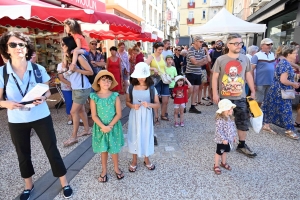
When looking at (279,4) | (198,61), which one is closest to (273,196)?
(198,61)

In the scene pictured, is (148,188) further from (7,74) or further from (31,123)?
(7,74)

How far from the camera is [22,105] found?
194cm

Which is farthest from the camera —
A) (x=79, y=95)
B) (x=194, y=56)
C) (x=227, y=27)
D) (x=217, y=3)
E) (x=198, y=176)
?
(x=217, y=3)

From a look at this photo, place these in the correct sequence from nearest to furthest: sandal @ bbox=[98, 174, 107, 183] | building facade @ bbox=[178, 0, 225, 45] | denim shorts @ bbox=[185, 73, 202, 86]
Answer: sandal @ bbox=[98, 174, 107, 183] → denim shorts @ bbox=[185, 73, 202, 86] → building facade @ bbox=[178, 0, 225, 45]

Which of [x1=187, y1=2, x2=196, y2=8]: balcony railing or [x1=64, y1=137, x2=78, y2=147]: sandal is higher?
[x1=187, y1=2, x2=196, y2=8]: balcony railing

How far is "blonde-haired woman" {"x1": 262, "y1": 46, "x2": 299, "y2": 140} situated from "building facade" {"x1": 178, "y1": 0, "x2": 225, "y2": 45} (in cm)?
3957

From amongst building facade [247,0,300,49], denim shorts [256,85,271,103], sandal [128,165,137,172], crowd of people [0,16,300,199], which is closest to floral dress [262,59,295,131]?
crowd of people [0,16,300,199]

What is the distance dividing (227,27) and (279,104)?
3781 millimetres

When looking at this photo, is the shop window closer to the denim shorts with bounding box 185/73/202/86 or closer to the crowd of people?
the denim shorts with bounding box 185/73/202/86

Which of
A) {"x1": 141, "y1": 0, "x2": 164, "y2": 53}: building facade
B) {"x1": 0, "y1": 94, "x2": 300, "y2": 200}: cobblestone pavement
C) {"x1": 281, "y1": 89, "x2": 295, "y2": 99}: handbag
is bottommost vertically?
{"x1": 0, "y1": 94, "x2": 300, "y2": 200}: cobblestone pavement

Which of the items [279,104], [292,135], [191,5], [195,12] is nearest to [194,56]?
[279,104]

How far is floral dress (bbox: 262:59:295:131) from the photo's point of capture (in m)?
3.76

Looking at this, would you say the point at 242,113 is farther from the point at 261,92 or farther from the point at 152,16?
the point at 152,16

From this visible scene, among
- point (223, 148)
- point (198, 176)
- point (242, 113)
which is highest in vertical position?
point (242, 113)
